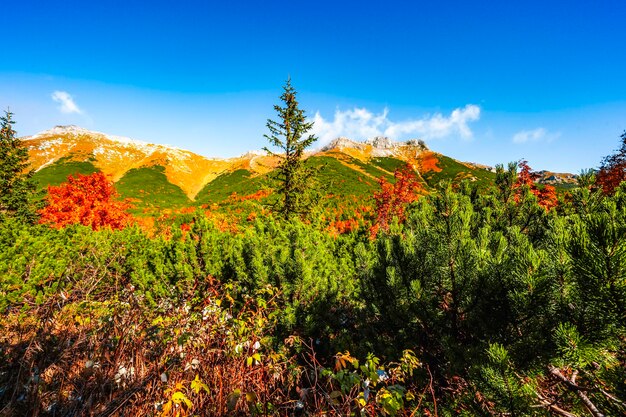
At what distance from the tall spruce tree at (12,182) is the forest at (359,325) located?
1364cm

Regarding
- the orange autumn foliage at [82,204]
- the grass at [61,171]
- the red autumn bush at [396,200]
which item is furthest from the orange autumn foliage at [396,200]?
the grass at [61,171]

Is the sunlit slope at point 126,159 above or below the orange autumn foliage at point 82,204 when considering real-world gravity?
above

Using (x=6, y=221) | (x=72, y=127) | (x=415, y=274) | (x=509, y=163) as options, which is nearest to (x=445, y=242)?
(x=415, y=274)

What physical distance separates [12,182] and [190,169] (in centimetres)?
5271

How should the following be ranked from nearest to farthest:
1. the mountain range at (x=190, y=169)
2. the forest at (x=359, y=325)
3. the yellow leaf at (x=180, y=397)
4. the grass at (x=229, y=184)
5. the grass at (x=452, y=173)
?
the forest at (x=359, y=325) → the yellow leaf at (x=180, y=397) → the mountain range at (x=190, y=169) → the grass at (x=229, y=184) → the grass at (x=452, y=173)

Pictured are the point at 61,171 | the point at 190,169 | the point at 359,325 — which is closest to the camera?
the point at 359,325

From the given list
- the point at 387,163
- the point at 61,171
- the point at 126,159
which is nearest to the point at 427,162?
the point at 387,163

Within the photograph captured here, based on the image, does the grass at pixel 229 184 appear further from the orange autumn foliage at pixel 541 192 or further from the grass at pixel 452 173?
the grass at pixel 452 173

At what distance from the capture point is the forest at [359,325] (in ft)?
5.38

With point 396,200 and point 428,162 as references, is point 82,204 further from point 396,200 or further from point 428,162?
point 428,162

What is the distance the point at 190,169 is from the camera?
68625 mm

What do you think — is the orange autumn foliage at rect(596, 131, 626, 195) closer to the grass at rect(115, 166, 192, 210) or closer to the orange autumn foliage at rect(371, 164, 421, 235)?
the orange autumn foliage at rect(371, 164, 421, 235)

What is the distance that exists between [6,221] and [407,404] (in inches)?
382

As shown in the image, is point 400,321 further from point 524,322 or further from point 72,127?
→ point 72,127
